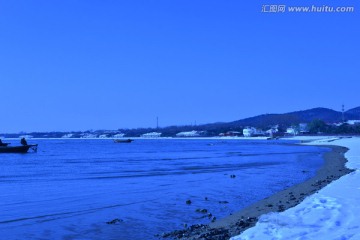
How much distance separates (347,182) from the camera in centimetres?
1570

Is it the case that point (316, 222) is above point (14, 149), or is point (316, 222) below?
below

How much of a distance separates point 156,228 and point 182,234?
4.64 feet

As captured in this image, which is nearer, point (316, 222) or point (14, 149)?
point (316, 222)

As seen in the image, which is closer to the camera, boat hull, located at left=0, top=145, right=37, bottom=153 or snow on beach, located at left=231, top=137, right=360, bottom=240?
snow on beach, located at left=231, top=137, right=360, bottom=240

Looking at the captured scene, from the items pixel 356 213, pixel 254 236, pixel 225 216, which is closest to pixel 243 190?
pixel 225 216

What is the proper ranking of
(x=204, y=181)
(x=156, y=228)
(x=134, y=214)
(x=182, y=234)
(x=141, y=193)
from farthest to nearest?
(x=204, y=181)
(x=141, y=193)
(x=134, y=214)
(x=156, y=228)
(x=182, y=234)

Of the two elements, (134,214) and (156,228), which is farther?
(134,214)

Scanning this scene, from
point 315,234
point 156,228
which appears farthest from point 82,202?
point 315,234

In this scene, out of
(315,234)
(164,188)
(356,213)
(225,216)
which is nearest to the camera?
(315,234)

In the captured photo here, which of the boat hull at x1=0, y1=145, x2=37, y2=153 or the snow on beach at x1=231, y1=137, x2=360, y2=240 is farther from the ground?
the boat hull at x1=0, y1=145, x2=37, y2=153

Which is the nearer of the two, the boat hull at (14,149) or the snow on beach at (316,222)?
the snow on beach at (316,222)

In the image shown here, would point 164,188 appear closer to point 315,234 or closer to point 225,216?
point 225,216

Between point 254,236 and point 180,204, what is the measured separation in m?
7.37

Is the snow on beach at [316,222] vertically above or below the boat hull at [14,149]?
below
